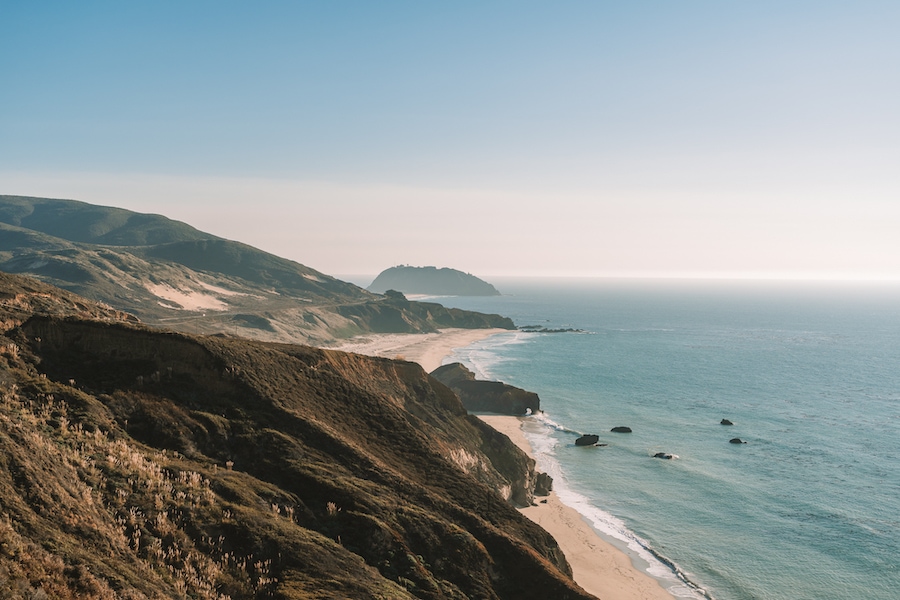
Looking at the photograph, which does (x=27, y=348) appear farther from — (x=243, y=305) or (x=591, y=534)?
(x=243, y=305)

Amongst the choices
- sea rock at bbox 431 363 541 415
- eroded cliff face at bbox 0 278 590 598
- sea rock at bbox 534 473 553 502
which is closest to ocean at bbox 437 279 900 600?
sea rock at bbox 534 473 553 502

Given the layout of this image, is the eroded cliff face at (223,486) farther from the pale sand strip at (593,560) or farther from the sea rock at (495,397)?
the sea rock at (495,397)

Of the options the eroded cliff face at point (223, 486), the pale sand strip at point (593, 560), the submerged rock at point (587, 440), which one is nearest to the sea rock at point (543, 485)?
the pale sand strip at point (593, 560)

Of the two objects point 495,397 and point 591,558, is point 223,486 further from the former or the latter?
point 495,397

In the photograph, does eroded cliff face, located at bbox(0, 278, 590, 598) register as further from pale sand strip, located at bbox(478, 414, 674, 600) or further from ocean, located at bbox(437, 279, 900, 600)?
ocean, located at bbox(437, 279, 900, 600)

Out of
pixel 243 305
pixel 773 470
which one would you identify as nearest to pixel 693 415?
Result: pixel 773 470
